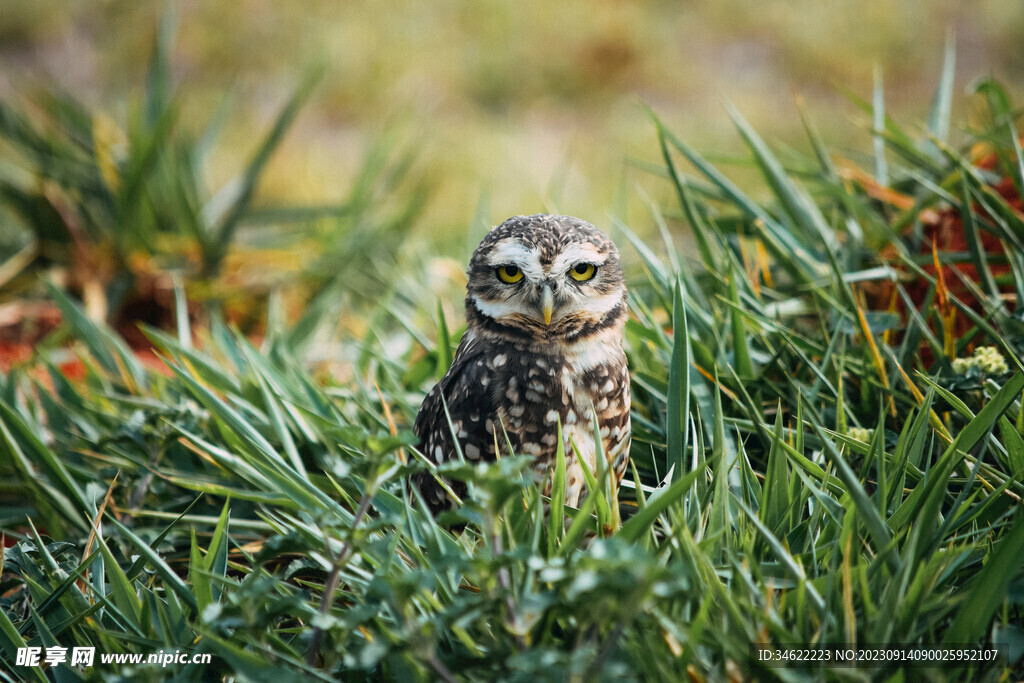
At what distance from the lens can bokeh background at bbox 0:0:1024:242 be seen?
246 inches

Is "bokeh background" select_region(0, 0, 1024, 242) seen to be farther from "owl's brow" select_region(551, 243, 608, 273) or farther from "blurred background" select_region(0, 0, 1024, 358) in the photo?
"owl's brow" select_region(551, 243, 608, 273)

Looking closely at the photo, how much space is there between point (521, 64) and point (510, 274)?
6084 millimetres

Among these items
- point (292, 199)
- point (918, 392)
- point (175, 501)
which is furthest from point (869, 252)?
point (292, 199)

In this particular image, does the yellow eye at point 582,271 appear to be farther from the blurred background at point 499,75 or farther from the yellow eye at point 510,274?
the blurred background at point 499,75

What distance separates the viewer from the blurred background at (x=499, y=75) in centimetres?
554

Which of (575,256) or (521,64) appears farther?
(521,64)

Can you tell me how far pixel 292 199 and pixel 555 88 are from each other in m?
3.21

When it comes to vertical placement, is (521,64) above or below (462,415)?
above

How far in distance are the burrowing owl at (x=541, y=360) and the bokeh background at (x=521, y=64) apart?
4156 mm

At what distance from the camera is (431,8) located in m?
7.95

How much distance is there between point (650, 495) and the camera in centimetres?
171

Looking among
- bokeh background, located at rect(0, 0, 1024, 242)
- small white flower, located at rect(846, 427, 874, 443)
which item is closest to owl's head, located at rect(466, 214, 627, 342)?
small white flower, located at rect(846, 427, 874, 443)

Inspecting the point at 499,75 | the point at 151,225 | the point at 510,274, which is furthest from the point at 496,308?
the point at 499,75

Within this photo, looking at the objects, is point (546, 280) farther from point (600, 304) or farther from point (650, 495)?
point (650, 495)
